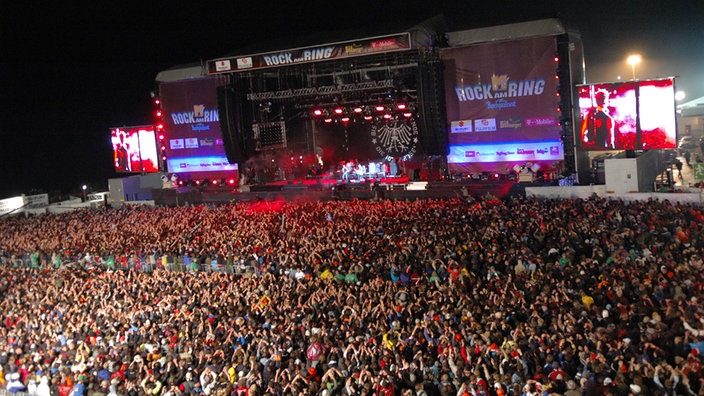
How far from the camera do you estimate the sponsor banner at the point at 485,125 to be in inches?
954

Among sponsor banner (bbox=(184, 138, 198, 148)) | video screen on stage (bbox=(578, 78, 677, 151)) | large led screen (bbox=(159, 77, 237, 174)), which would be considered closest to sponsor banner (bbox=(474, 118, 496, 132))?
video screen on stage (bbox=(578, 78, 677, 151))

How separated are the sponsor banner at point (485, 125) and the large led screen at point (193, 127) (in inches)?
456

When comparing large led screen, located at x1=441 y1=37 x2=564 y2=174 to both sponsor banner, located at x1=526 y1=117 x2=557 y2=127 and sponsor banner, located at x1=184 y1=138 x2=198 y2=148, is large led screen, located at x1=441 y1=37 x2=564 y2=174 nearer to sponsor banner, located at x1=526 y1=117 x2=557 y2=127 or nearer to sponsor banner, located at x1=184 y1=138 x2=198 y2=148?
sponsor banner, located at x1=526 y1=117 x2=557 y2=127

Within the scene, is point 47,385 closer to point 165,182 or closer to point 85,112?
point 165,182

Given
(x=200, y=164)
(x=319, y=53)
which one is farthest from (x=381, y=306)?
(x=200, y=164)

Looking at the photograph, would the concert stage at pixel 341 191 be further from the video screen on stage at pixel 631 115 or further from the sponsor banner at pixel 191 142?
the video screen on stage at pixel 631 115

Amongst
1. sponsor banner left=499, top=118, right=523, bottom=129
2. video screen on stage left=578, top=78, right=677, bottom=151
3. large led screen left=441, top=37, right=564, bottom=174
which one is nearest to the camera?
video screen on stage left=578, top=78, right=677, bottom=151

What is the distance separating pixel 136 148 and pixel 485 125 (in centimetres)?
1693

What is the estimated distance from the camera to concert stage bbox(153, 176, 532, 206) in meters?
22.0

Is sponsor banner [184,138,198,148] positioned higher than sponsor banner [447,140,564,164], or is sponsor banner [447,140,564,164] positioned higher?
sponsor banner [184,138,198,148]

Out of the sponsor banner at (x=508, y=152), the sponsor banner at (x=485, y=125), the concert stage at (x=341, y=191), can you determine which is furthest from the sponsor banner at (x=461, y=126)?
the concert stage at (x=341, y=191)

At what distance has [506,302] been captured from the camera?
33.5ft

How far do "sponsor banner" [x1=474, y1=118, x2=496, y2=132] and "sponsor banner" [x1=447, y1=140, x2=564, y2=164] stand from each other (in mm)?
592

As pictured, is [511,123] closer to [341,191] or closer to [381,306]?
[341,191]
